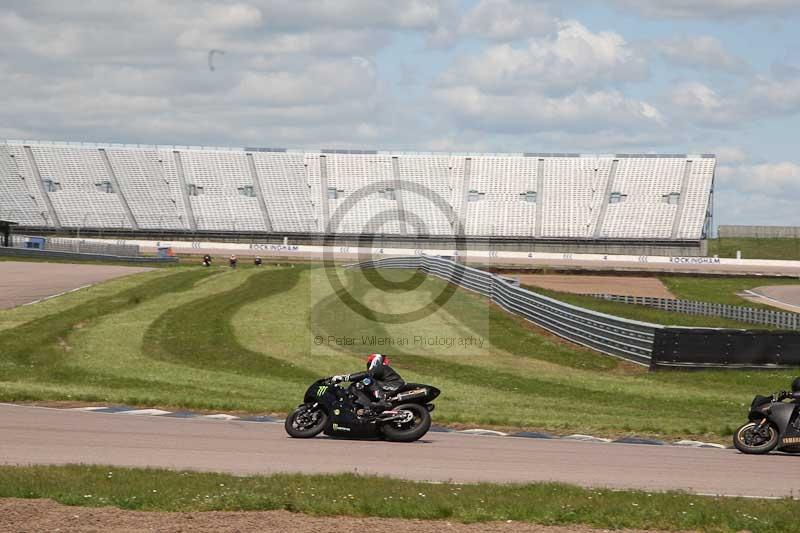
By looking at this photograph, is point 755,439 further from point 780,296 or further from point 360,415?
point 780,296

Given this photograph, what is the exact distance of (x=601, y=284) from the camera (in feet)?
207

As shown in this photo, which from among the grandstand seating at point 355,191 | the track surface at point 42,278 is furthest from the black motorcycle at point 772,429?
the grandstand seating at point 355,191

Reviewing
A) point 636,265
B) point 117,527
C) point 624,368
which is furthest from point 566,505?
point 636,265

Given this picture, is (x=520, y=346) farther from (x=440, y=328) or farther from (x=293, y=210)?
(x=293, y=210)

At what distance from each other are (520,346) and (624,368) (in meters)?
4.26

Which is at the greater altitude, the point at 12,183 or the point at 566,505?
the point at 12,183

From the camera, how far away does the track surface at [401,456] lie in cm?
1213

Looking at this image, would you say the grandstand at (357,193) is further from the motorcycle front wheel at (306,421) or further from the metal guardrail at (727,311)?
the motorcycle front wheel at (306,421)

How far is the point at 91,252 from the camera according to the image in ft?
236

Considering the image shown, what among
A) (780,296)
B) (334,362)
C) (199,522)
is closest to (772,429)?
(199,522)

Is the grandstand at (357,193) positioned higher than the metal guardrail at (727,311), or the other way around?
the grandstand at (357,193)

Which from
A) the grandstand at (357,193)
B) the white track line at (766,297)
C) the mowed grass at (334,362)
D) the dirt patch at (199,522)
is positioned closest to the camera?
the dirt patch at (199,522)

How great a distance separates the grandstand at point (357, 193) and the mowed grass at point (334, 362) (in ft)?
189

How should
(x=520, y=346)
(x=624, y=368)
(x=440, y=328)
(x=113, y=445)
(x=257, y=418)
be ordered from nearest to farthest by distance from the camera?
1. (x=113, y=445)
2. (x=257, y=418)
3. (x=624, y=368)
4. (x=520, y=346)
5. (x=440, y=328)
